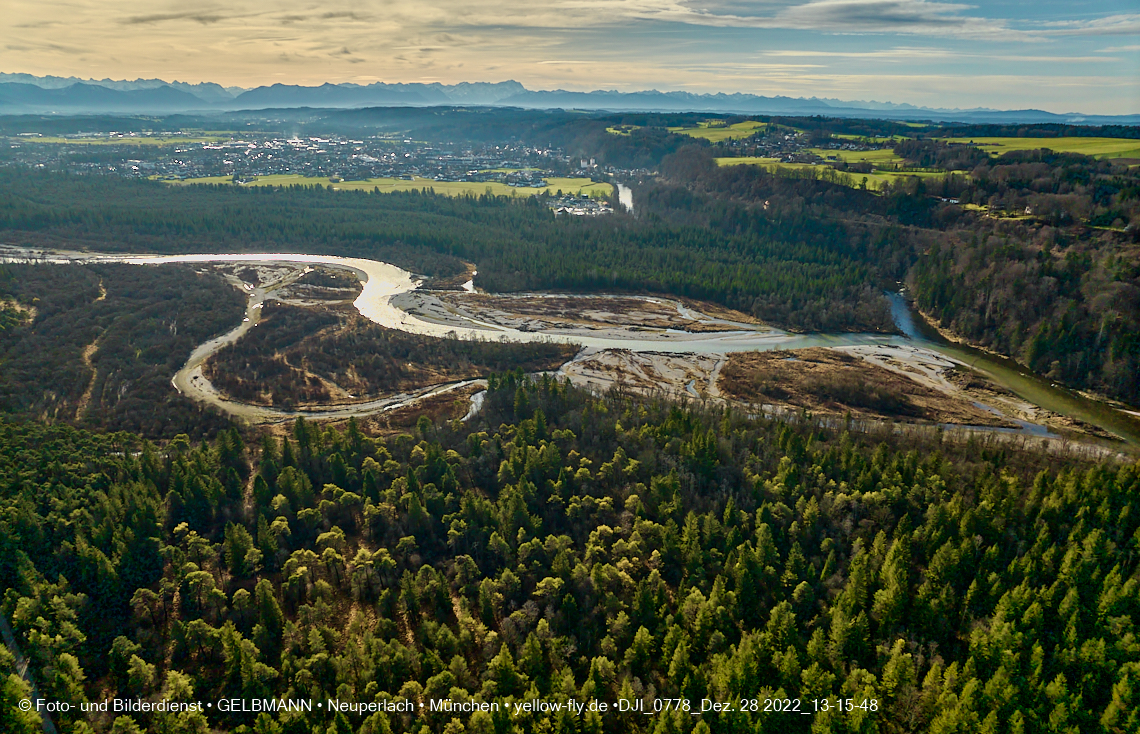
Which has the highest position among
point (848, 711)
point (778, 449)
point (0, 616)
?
point (778, 449)

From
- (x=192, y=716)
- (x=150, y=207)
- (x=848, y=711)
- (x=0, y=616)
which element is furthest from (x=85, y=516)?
(x=150, y=207)

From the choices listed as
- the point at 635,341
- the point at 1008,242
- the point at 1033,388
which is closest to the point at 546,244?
the point at 635,341

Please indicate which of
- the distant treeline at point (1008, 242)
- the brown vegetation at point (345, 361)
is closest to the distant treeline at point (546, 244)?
the distant treeline at point (1008, 242)

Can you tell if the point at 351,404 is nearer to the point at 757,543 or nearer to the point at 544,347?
the point at 544,347

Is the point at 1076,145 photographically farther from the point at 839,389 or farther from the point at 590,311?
the point at 590,311

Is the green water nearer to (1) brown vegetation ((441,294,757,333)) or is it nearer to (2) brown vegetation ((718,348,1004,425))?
(2) brown vegetation ((718,348,1004,425))

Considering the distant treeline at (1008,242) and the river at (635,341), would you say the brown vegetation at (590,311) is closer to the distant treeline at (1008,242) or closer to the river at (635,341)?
the river at (635,341)

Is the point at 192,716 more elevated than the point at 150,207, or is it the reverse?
the point at 150,207

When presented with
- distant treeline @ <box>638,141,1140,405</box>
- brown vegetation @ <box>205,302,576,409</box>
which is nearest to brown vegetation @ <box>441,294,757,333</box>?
brown vegetation @ <box>205,302,576,409</box>
